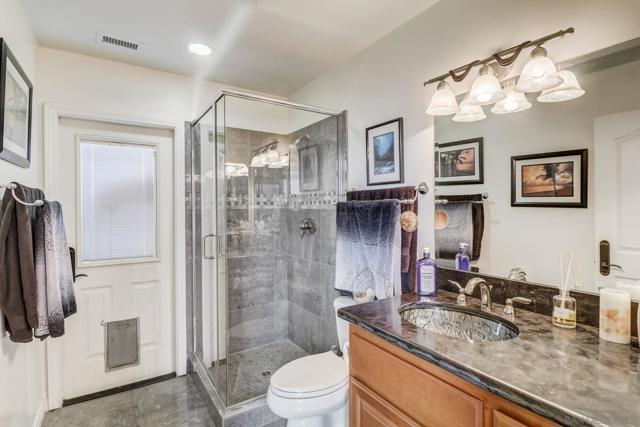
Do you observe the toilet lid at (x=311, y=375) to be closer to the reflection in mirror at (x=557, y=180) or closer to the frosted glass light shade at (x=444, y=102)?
the reflection in mirror at (x=557, y=180)

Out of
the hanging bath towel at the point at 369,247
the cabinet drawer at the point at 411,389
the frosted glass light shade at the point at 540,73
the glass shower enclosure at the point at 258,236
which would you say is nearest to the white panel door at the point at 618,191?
the frosted glass light shade at the point at 540,73

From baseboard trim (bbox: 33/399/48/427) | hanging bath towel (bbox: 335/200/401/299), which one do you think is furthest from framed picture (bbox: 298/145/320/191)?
baseboard trim (bbox: 33/399/48/427)

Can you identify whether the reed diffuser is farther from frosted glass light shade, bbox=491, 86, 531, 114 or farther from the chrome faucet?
frosted glass light shade, bbox=491, 86, 531, 114

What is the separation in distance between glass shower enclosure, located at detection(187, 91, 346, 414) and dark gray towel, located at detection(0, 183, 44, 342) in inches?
39.6

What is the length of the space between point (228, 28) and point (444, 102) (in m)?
1.33

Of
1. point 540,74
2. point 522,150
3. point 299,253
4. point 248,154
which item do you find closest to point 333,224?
point 299,253

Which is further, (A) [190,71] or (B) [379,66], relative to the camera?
(A) [190,71]

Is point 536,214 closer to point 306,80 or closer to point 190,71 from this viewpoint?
point 306,80

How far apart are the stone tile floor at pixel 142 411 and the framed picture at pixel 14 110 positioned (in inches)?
64.5

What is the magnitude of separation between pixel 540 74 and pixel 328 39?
1308 mm

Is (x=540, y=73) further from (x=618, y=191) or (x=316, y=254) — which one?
(x=316, y=254)

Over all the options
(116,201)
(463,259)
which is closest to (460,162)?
(463,259)

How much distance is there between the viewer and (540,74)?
1.18 meters

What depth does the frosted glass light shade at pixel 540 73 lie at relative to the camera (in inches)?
46.1
